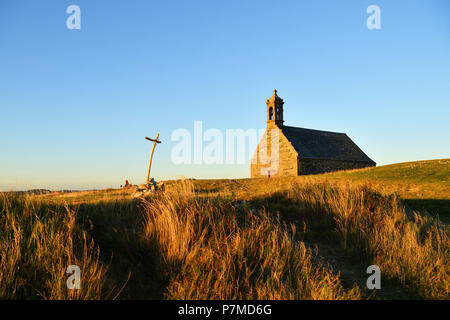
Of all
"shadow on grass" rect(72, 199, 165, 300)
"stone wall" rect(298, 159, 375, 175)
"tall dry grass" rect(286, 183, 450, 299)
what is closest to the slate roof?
"stone wall" rect(298, 159, 375, 175)

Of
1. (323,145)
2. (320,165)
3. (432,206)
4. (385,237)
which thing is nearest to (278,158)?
(320,165)

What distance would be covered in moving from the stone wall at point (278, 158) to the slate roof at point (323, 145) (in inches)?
30.4

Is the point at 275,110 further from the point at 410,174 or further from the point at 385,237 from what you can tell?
the point at 385,237

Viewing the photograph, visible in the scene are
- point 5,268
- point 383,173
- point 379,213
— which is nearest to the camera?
point 5,268

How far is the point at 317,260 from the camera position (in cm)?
611

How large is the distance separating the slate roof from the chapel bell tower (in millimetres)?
1130

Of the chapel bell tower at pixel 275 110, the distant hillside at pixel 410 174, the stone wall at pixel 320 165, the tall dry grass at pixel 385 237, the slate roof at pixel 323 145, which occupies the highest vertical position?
the chapel bell tower at pixel 275 110

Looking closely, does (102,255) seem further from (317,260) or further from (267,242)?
(317,260)

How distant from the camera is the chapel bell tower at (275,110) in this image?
35500 millimetres

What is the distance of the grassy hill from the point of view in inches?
177

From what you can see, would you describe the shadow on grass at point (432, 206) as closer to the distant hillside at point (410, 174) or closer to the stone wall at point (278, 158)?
the distant hillside at point (410, 174)

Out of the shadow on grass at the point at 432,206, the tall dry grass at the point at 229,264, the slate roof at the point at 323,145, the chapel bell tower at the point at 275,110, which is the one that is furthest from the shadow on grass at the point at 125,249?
the chapel bell tower at the point at 275,110
